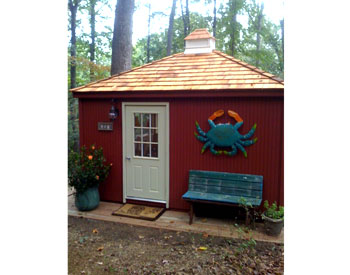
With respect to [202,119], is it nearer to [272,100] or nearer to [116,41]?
[272,100]

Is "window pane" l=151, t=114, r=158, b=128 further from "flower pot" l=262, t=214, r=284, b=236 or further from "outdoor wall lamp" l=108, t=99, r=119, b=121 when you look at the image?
"flower pot" l=262, t=214, r=284, b=236

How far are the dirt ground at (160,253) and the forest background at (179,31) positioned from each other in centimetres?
859

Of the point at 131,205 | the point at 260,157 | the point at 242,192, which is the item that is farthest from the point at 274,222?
the point at 131,205

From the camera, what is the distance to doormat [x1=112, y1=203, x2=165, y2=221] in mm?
6227

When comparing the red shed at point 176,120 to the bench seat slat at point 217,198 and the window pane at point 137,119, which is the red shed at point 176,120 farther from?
the bench seat slat at point 217,198

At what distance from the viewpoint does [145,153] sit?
6816 millimetres

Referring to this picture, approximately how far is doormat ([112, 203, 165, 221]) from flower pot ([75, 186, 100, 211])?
528 mm

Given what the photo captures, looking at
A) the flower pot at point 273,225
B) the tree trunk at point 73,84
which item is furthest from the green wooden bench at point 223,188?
the tree trunk at point 73,84

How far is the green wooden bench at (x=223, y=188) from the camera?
5727mm

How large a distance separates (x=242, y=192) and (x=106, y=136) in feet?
10.5

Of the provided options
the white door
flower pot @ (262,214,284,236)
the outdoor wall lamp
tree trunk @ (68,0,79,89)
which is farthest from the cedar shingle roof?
tree trunk @ (68,0,79,89)

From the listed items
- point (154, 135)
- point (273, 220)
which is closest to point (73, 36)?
point (154, 135)

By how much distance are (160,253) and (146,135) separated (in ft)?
9.00

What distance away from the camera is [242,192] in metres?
5.89
